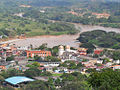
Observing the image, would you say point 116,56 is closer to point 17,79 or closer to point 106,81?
point 17,79

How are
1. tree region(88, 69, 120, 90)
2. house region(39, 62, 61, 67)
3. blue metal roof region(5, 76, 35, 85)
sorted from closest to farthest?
tree region(88, 69, 120, 90), blue metal roof region(5, 76, 35, 85), house region(39, 62, 61, 67)

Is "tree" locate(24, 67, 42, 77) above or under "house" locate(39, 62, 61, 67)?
above

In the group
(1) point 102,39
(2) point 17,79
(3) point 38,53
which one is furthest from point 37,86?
(1) point 102,39

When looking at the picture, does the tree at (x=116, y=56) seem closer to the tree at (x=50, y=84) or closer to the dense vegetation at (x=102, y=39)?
the dense vegetation at (x=102, y=39)

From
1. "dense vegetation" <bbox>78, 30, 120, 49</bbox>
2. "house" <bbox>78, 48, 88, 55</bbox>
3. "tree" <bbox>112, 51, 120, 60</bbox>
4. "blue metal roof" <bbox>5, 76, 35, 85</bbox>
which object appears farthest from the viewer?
"dense vegetation" <bbox>78, 30, 120, 49</bbox>

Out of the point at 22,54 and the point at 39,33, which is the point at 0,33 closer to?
the point at 39,33

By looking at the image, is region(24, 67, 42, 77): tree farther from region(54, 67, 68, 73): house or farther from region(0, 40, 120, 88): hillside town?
region(54, 67, 68, 73): house

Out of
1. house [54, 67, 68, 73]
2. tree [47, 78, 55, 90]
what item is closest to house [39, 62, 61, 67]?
house [54, 67, 68, 73]

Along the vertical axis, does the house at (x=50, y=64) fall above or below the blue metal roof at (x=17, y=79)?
below

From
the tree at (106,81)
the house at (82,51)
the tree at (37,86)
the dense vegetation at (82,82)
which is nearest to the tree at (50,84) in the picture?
the dense vegetation at (82,82)
